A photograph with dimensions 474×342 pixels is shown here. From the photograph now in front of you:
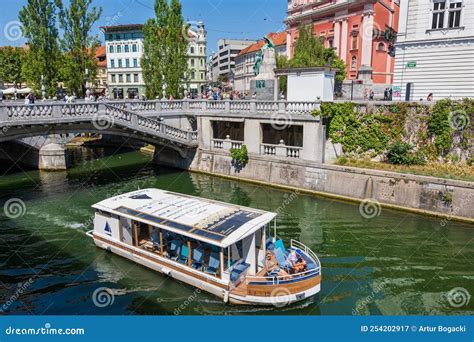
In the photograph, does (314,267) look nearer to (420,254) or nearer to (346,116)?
(420,254)

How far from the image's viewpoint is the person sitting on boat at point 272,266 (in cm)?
1395

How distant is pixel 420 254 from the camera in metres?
17.3

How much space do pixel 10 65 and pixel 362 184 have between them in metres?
71.5

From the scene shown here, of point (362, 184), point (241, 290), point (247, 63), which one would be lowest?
point (241, 290)

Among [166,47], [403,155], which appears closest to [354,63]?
[166,47]

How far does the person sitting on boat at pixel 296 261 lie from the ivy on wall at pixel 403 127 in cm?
1361

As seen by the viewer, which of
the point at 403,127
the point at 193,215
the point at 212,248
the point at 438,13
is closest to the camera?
the point at 212,248

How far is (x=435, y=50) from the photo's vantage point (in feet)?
105

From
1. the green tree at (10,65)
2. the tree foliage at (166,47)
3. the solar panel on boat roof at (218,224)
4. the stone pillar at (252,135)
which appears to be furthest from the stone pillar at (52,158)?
the green tree at (10,65)

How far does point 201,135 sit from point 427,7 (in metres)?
21.0

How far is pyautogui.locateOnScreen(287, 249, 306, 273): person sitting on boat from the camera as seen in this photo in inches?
555

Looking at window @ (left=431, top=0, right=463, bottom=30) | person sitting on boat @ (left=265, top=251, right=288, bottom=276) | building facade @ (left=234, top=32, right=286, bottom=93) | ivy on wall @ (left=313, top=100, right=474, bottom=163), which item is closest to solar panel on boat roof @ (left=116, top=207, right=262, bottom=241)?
person sitting on boat @ (left=265, top=251, right=288, bottom=276)

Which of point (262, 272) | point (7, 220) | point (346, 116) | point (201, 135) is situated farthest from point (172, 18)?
point (262, 272)

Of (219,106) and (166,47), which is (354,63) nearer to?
(166,47)
